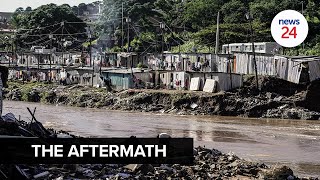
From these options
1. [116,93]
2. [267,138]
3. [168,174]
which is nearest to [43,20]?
[116,93]

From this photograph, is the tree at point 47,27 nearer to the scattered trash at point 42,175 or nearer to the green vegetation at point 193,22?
the green vegetation at point 193,22

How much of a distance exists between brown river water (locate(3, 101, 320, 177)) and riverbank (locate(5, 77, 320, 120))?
100 centimetres

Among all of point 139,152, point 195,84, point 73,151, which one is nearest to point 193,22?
point 195,84

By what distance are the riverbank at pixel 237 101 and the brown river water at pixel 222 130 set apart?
3.28 ft

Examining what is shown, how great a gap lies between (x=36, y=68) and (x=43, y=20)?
745 inches

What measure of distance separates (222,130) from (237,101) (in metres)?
6.07

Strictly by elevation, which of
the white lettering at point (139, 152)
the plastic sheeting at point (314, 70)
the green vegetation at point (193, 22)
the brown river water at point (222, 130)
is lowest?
the brown river water at point (222, 130)

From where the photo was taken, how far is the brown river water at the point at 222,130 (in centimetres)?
2033

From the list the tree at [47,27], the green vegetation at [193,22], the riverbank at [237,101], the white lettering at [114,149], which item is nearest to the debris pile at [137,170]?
the white lettering at [114,149]

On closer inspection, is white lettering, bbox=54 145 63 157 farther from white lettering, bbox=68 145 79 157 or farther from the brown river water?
the brown river water

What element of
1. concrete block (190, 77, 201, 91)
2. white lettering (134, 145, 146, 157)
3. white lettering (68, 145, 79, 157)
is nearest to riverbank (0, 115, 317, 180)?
white lettering (68, 145, 79, 157)

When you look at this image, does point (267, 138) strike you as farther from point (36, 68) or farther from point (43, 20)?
point (43, 20)

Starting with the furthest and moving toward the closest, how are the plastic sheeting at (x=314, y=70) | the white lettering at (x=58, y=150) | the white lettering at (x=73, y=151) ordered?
the plastic sheeting at (x=314, y=70) < the white lettering at (x=58, y=150) < the white lettering at (x=73, y=151)

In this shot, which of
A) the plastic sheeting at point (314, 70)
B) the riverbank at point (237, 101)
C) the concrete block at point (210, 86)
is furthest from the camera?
the concrete block at point (210, 86)
